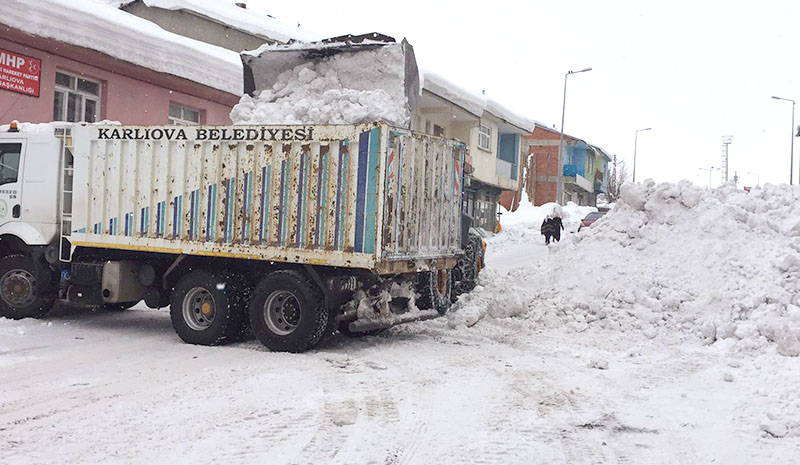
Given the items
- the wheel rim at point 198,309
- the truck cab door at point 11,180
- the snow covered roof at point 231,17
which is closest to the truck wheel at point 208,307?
the wheel rim at point 198,309

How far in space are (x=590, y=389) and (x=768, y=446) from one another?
195 cm

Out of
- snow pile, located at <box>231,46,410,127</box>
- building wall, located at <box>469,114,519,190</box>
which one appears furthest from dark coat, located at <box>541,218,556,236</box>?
snow pile, located at <box>231,46,410,127</box>

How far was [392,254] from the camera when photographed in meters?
8.34

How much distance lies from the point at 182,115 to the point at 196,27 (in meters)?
6.42

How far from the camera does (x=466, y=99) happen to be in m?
29.5

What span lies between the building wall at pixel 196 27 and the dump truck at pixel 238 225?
1542cm

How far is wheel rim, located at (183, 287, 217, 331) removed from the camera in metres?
9.09

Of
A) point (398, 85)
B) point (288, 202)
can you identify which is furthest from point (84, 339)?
point (398, 85)

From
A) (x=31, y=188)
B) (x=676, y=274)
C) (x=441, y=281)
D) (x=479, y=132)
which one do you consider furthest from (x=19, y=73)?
(x=479, y=132)

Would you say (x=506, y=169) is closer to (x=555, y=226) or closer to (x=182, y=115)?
(x=555, y=226)

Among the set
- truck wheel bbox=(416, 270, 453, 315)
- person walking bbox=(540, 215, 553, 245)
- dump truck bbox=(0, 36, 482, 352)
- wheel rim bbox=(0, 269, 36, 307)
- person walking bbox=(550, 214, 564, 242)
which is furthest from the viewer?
person walking bbox=(540, 215, 553, 245)

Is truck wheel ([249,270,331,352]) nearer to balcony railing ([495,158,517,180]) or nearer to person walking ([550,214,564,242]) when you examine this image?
person walking ([550,214,564,242])

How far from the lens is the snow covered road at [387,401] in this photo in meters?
5.02

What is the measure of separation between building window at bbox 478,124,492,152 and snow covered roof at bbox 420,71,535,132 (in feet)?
3.60
